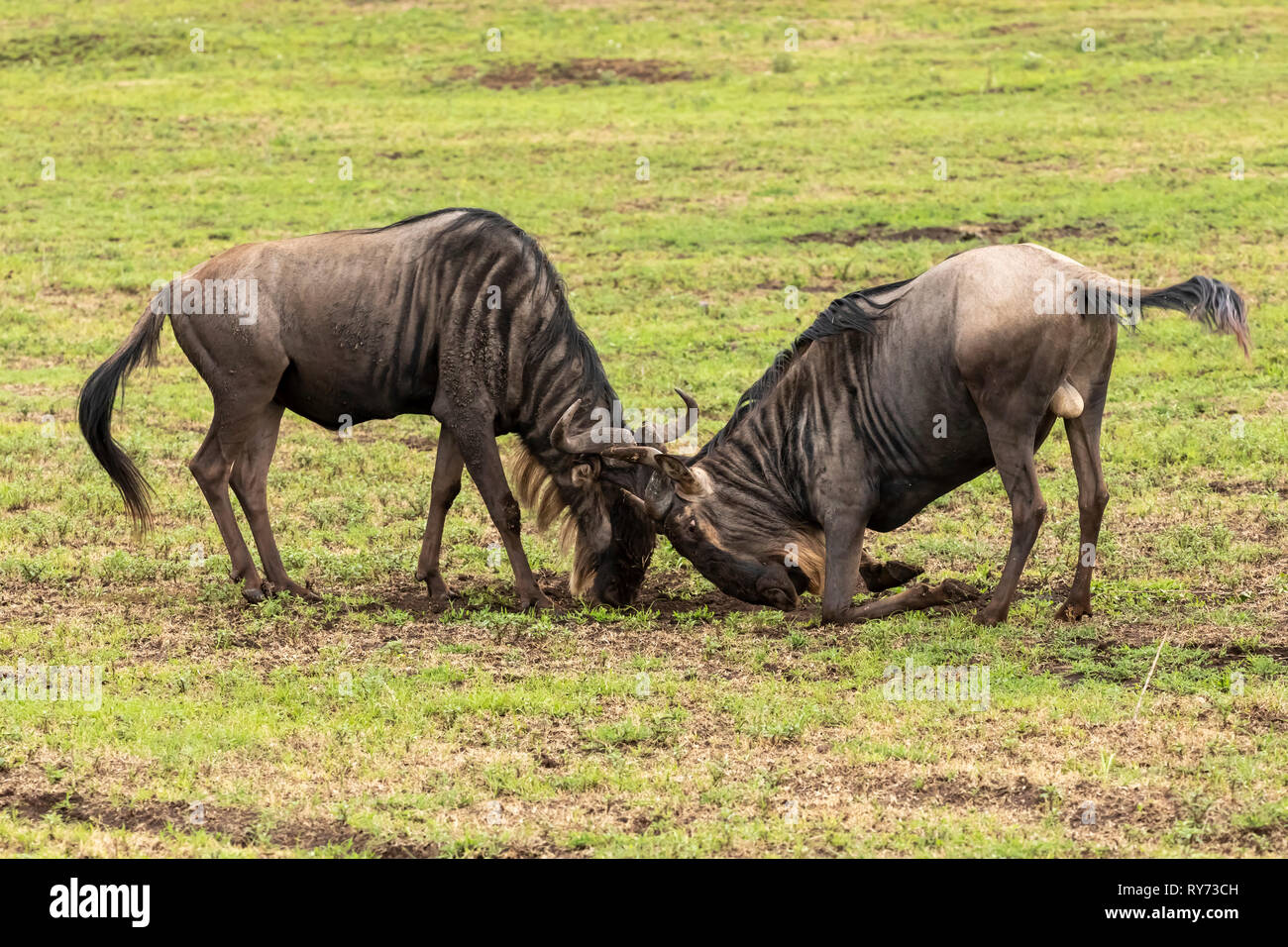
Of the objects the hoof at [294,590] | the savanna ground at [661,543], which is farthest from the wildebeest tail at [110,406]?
the hoof at [294,590]

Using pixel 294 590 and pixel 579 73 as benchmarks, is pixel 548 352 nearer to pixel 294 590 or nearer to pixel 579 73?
pixel 294 590

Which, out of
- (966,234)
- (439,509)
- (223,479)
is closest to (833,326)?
(439,509)

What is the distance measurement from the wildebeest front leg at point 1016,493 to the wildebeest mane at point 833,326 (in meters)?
0.98

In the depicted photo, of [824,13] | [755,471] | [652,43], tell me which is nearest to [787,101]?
[652,43]

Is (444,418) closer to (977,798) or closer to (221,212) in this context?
(977,798)

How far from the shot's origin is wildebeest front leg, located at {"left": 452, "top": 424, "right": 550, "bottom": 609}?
916cm

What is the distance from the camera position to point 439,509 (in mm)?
9625

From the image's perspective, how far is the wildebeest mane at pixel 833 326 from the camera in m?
8.90

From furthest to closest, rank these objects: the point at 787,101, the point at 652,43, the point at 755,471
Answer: the point at 652,43 < the point at 787,101 < the point at 755,471

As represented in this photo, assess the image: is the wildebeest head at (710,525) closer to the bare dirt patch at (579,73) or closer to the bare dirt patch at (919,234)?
the bare dirt patch at (919,234)

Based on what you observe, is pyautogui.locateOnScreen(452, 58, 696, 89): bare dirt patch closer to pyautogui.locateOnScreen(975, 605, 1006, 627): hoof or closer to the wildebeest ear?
the wildebeest ear

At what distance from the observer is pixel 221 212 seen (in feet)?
68.4

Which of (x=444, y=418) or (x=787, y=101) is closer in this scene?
(x=444, y=418)
